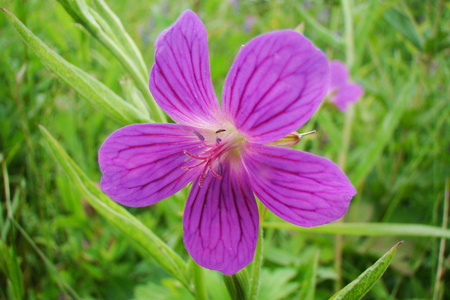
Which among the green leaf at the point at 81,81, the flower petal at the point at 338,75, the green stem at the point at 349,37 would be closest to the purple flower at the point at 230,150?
the green leaf at the point at 81,81

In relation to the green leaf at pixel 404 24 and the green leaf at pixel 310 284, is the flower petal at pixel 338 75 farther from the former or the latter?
the green leaf at pixel 310 284

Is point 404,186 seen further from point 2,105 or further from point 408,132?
point 2,105

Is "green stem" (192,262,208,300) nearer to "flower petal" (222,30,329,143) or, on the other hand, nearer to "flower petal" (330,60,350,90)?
"flower petal" (222,30,329,143)

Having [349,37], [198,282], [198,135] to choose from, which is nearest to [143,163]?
[198,135]

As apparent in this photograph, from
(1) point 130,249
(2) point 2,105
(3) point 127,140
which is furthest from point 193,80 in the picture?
(2) point 2,105

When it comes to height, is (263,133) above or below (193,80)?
below

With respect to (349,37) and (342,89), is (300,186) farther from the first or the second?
(342,89)

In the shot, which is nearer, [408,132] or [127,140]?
[127,140]
